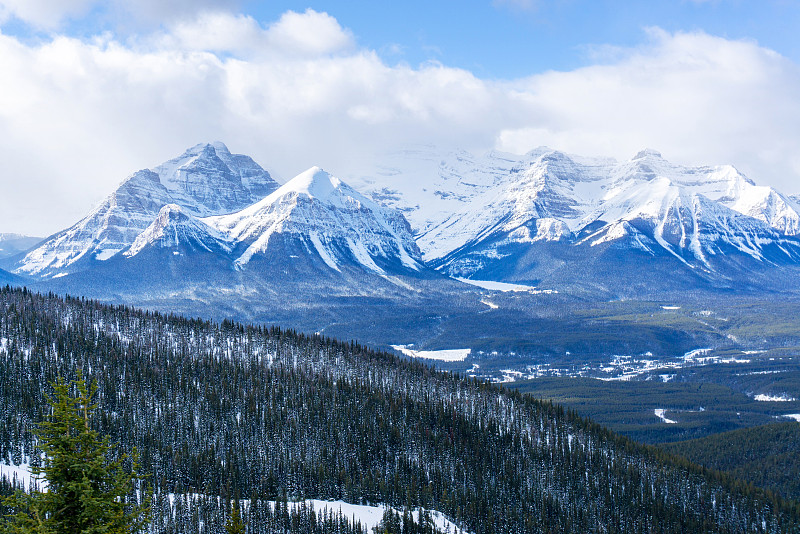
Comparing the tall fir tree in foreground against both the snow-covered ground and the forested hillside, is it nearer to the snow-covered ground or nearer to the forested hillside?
the snow-covered ground

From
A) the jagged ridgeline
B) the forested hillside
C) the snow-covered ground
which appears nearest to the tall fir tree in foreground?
the jagged ridgeline

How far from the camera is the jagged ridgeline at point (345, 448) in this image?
14200 centimetres

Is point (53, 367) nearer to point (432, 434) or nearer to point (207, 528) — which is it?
point (207, 528)

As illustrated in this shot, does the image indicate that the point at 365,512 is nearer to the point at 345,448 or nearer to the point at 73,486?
the point at 345,448

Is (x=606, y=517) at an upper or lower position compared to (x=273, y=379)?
lower

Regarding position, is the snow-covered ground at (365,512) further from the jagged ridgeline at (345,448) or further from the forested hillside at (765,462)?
the forested hillside at (765,462)

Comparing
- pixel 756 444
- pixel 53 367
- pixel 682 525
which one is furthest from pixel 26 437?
pixel 756 444

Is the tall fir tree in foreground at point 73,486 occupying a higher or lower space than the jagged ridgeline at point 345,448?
higher

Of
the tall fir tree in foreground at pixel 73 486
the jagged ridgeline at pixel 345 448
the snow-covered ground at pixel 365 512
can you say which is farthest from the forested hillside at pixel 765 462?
the tall fir tree in foreground at pixel 73 486

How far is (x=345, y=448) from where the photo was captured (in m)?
162

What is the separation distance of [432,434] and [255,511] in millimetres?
53438

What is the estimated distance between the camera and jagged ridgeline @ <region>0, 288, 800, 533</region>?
14200 centimetres

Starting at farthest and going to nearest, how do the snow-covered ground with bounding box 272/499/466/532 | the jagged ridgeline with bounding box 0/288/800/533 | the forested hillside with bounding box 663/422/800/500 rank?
the forested hillside with bounding box 663/422/800/500 < the jagged ridgeline with bounding box 0/288/800/533 < the snow-covered ground with bounding box 272/499/466/532

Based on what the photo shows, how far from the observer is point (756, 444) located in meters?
199
